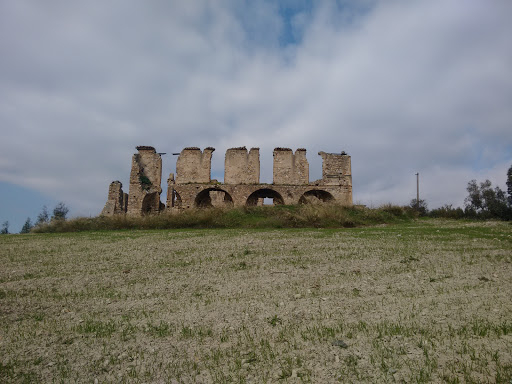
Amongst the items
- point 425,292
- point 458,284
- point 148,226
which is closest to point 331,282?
point 425,292

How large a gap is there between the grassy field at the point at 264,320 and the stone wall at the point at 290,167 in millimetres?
19731

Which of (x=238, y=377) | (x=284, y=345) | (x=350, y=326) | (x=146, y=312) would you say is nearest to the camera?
(x=238, y=377)

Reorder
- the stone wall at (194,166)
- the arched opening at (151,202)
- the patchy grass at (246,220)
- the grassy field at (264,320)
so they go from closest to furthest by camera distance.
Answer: the grassy field at (264,320) < the patchy grass at (246,220) < the stone wall at (194,166) < the arched opening at (151,202)

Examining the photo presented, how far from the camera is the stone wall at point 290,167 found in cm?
2734

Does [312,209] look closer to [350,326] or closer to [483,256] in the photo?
[483,256]

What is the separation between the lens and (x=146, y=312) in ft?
15.1

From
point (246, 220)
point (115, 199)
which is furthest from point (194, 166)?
point (246, 220)

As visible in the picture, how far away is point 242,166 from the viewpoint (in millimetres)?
27500

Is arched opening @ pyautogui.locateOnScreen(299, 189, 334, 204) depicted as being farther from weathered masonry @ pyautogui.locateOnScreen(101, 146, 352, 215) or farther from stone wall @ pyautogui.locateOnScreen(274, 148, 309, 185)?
stone wall @ pyautogui.locateOnScreen(274, 148, 309, 185)

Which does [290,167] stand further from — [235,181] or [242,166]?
[235,181]

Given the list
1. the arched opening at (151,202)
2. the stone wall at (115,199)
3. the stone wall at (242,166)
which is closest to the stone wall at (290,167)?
the stone wall at (242,166)

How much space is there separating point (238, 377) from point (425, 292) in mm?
3155

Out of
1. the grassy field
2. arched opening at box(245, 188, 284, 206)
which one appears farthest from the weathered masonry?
the grassy field

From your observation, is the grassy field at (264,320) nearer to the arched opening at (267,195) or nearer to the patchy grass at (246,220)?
the patchy grass at (246,220)
